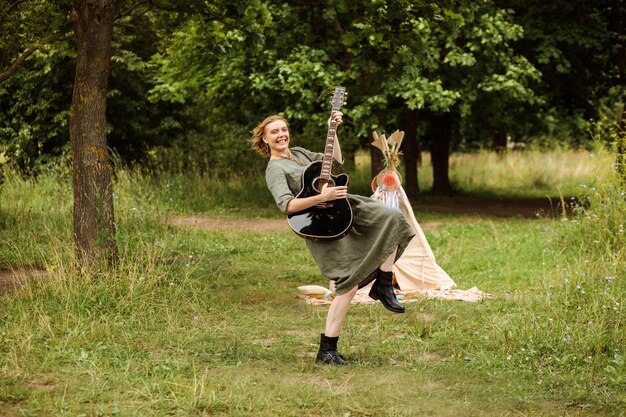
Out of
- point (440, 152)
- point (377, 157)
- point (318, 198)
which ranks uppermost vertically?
point (318, 198)

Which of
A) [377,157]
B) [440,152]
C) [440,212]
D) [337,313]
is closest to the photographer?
[337,313]

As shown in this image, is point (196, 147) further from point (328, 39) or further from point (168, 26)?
point (168, 26)

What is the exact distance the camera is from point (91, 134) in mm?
8844

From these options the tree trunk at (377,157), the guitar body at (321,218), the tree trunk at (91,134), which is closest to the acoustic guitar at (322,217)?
the guitar body at (321,218)

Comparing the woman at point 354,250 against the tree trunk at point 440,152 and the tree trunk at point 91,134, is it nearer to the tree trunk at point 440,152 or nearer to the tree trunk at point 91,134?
the tree trunk at point 91,134

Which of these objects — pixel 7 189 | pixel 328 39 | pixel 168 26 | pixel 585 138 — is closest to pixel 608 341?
pixel 168 26

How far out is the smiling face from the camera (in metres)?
6.69

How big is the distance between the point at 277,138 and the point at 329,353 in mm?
1560

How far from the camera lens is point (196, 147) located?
22688 millimetres

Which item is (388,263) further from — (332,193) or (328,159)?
(328,159)

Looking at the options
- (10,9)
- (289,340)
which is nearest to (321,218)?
(289,340)

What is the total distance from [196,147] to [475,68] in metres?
8.00

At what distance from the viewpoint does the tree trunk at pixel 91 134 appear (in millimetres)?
8828

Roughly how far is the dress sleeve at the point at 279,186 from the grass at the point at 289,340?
1134mm
